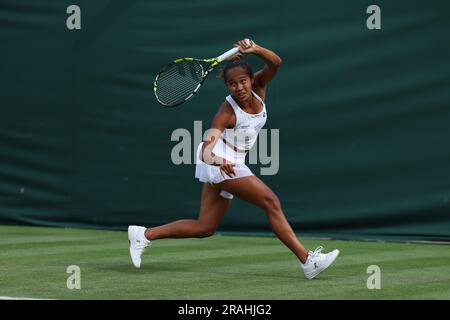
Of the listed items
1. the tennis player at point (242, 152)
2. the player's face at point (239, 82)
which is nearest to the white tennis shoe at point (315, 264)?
the tennis player at point (242, 152)

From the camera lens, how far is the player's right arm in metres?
8.06

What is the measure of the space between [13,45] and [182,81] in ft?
17.9

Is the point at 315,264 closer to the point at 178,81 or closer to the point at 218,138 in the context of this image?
the point at 218,138

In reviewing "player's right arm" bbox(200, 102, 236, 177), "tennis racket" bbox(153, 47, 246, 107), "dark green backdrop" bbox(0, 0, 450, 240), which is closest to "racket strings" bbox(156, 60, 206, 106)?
"tennis racket" bbox(153, 47, 246, 107)

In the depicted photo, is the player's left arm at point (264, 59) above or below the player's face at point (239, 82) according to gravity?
above

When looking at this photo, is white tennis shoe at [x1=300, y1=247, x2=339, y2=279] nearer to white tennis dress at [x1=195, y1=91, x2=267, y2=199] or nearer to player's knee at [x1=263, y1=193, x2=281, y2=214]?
player's knee at [x1=263, y1=193, x2=281, y2=214]

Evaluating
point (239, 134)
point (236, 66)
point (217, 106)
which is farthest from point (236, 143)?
point (217, 106)

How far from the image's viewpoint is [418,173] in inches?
469

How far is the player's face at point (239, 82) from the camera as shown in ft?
27.6

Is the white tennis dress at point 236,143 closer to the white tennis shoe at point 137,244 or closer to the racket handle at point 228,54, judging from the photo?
the racket handle at point 228,54
